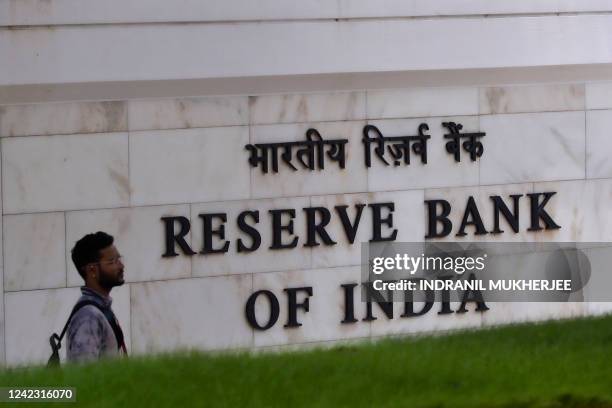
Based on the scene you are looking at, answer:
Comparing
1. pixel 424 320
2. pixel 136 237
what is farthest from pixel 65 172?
pixel 424 320

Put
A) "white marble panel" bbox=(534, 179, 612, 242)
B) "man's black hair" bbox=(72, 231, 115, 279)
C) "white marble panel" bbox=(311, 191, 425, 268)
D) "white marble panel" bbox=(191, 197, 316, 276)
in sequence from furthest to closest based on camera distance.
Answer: "white marble panel" bbox=(534, 179, 612, 242)
"white marble panel" bbox=(311, 191, 425, 268)
"white marble panel" bbox=(191, 197, 316, 276)
"man's black hair" bbox=(72, 231, 115, 279)

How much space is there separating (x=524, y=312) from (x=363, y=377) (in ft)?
21.6

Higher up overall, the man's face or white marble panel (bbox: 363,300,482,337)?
the man's face

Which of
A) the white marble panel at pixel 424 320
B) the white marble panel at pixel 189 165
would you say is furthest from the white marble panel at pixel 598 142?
the white marble panel at pixel 189 165

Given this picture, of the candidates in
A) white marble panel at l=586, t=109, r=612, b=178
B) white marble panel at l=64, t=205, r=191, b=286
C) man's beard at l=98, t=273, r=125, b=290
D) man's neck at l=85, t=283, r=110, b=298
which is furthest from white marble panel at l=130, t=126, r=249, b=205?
white marble panel at l=586, t=109, r=612, b=178

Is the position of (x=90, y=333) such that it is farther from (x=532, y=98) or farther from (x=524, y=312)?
(x=532, y=98)

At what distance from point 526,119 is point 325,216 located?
2.46 m

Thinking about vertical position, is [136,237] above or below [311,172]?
below

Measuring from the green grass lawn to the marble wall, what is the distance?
373 centimetres

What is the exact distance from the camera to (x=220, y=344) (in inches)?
469

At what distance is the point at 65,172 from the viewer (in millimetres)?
11250

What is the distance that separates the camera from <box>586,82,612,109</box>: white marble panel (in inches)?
540

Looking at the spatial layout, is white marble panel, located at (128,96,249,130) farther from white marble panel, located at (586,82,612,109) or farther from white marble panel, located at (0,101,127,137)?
white marble panel, located at (586,82,612,109)

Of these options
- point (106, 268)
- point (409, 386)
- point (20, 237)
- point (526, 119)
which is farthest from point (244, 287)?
point (409, 386)
